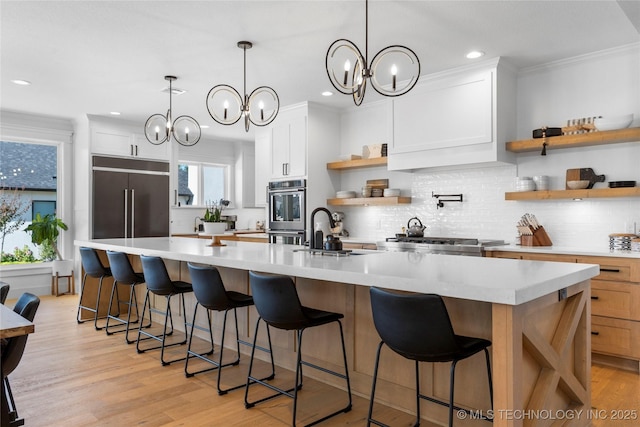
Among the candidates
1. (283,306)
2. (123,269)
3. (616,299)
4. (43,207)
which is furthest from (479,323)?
(43,207)

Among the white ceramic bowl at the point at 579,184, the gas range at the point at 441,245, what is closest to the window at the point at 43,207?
the gas range at the point at 441,245

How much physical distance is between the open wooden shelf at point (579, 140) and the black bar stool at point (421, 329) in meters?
2.75

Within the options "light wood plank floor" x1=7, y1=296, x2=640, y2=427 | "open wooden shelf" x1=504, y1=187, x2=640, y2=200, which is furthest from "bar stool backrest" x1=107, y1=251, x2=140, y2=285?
"open wooden shelf" x1=504, y1=187, x2=640, y2=200

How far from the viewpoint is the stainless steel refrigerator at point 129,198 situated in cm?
652

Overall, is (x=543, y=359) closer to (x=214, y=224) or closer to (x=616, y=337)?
(x=616, y=337)

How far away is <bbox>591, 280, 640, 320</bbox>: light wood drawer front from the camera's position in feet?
11.1

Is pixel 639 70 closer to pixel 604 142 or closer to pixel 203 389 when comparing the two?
pixel 604 142

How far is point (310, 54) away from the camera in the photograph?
13.6ft

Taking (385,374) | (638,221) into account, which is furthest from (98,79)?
(638,221)

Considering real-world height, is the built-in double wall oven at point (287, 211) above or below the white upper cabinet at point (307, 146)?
below

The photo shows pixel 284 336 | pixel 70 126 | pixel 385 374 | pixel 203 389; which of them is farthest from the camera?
pixel 70 126

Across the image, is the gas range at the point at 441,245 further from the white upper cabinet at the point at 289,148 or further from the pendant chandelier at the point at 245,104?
the pendant chandelier at the point at 245,104

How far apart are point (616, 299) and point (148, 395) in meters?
3.47

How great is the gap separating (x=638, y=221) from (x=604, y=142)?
740 millimetres
